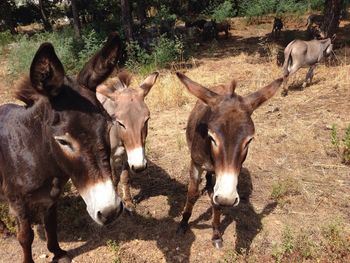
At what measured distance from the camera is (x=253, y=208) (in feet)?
15.9

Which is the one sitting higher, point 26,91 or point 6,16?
point 26,91

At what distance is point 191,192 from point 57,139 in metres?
2.31

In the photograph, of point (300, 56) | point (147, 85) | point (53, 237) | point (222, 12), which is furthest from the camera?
point (222, 12)

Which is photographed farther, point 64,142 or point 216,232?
point 216,232

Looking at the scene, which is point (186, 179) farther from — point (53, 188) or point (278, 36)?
point (278, 36)

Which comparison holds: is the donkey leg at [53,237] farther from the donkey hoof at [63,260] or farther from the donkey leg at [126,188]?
the donkey leg at [126,188]

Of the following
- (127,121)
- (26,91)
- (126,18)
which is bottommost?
(126,18)

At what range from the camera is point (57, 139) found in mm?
2344

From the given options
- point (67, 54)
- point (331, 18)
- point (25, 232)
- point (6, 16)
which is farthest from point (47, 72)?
point (6, 16)

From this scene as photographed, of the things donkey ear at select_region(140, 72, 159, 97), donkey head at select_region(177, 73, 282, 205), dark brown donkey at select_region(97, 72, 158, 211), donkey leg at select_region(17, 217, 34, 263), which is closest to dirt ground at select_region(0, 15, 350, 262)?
dark brown donkey at select_region(97, 72, 158, 211)

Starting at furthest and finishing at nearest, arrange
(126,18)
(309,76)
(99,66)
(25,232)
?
(126,18)
(309,76)
(25,232)
(99,66)

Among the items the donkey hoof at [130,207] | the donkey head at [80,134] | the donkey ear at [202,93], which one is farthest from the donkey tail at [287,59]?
the donkey head at [80,134]

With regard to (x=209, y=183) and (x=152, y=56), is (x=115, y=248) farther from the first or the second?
(x=152, y=56)

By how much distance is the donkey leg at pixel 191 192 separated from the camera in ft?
13.8
